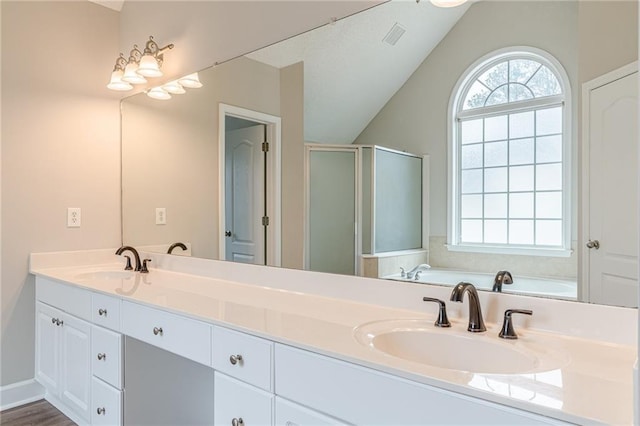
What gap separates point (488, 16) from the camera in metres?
1.38

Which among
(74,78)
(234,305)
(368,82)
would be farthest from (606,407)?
(74,78)

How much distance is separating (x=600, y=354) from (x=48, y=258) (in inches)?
109

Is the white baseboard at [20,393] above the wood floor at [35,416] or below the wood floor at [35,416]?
above

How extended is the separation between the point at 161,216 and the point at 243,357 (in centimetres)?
157

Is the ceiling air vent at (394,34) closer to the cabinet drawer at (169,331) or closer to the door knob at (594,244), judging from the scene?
the door knob at (594,244)

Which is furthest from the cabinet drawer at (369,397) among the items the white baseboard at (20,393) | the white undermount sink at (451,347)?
the white baseboard at (20,393)

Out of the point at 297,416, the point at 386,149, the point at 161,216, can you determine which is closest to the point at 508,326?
the point at 297,416

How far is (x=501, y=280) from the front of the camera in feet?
4.31

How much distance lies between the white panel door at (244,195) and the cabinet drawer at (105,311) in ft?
1.85

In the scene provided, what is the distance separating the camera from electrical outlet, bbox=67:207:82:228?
2611 millimetres

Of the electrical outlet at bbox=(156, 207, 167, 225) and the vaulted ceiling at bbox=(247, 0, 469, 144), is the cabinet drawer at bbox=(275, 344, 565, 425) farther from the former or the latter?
the electrical outlet at bbox=(156, 207, 167, 225)

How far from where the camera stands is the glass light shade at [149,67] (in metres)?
2.39

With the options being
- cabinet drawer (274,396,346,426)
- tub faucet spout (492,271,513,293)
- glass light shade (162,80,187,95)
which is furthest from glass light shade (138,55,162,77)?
tub faucet spout (492,271,513,293)

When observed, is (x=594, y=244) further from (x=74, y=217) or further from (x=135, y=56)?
(x=74, y=217)
